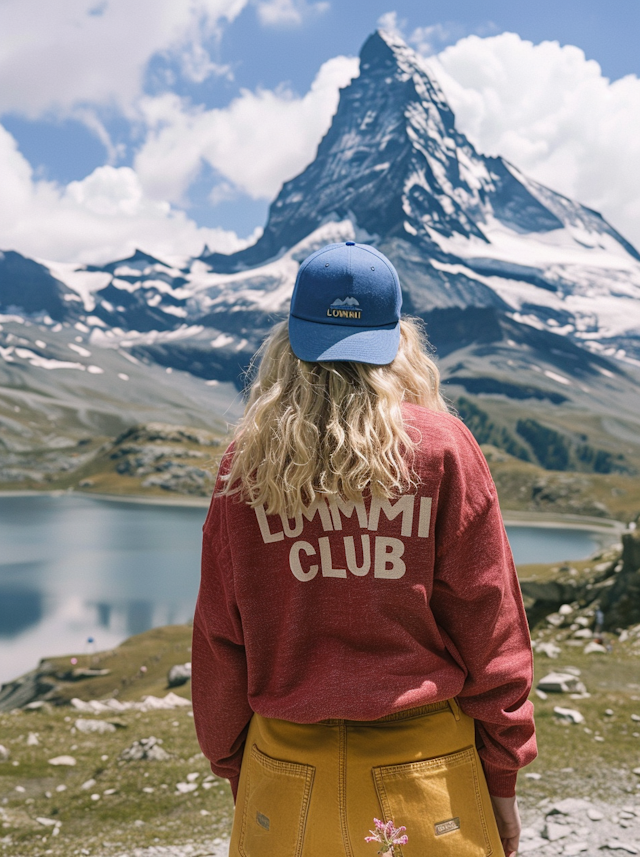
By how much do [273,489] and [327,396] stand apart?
43 cm

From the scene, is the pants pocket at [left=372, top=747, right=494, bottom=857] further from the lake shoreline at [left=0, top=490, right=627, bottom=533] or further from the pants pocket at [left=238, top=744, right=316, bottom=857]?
the lake shoreline at [left=0, top=490, right=627, bottom=533]

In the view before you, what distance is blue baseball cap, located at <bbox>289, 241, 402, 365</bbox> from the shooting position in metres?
2.88

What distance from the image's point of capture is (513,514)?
6319 inches

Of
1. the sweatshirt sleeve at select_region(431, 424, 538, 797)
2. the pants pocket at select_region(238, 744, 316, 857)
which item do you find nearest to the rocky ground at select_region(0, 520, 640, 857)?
the sweatshirt sleeve at select_region(431, 424, 538, 797)

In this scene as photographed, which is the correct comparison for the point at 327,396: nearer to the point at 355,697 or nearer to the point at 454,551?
the point at 454,551

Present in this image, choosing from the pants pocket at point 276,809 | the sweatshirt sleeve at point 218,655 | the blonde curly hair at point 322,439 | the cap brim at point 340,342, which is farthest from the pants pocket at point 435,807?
the cap brim at point 340,342

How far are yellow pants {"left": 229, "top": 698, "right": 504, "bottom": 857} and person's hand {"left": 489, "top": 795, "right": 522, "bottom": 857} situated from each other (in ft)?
0.54

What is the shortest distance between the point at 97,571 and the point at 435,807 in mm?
73226

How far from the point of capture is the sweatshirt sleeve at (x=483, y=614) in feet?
9.21

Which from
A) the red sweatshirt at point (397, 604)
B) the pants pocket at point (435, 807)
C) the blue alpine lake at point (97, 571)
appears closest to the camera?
the pants pocket at point (435, 807)

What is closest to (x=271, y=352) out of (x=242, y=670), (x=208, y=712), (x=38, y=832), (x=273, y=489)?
(x=273, y=489)

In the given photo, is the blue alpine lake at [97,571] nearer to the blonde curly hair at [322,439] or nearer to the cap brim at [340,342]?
the blonde curly hair at [322,439]

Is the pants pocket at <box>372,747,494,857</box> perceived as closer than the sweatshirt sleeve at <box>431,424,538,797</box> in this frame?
Yes

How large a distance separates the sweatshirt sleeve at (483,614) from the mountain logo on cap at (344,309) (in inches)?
25.7
